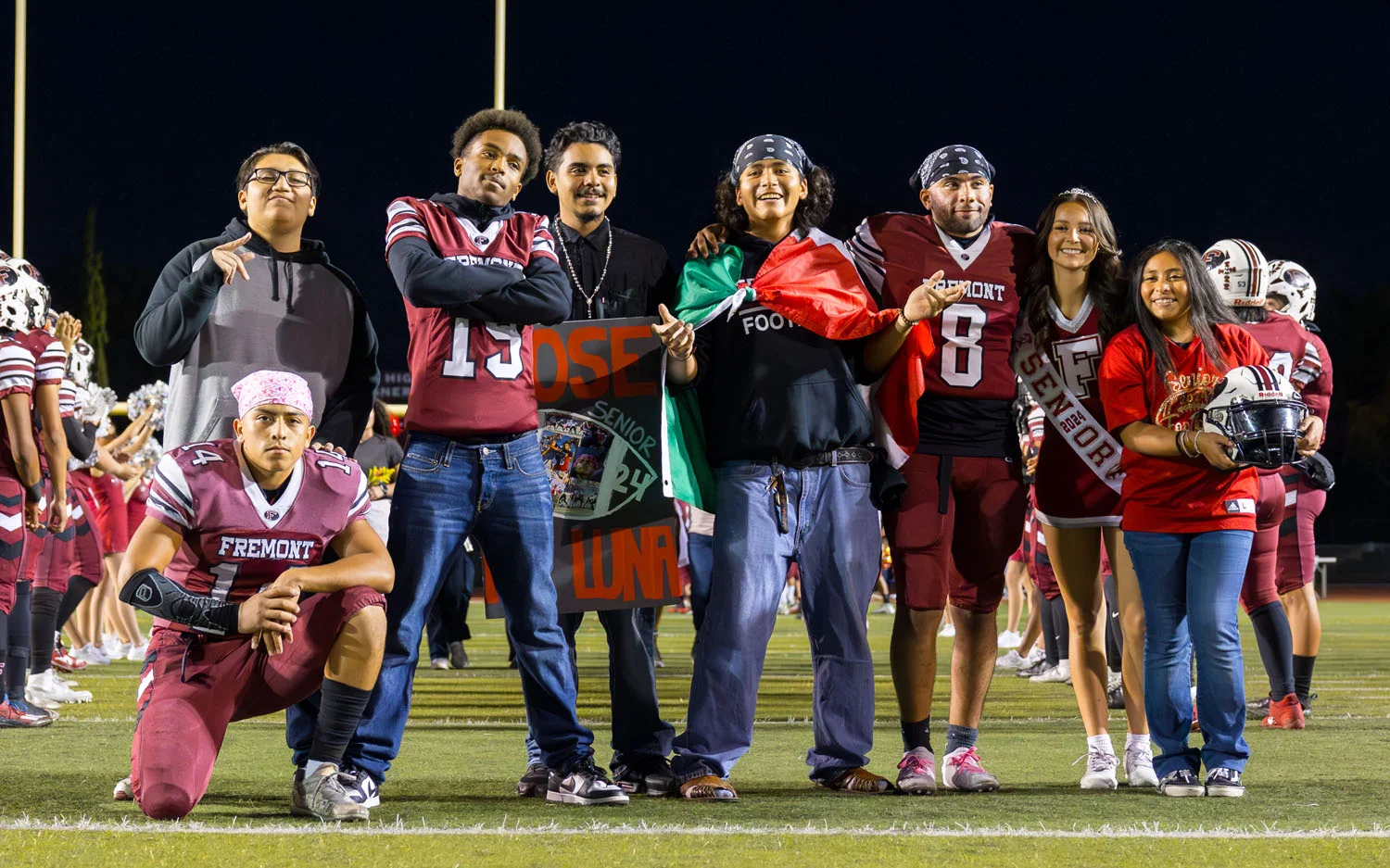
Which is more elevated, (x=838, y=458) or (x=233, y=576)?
(x=838, y=458)

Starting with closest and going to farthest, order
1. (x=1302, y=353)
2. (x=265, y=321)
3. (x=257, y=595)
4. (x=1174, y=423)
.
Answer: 1. (x=257, y=595)
2. (x=265, y=321)
3. (x=1174, y=423)
4. (x=1302, y=353)

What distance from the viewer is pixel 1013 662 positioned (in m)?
10.3

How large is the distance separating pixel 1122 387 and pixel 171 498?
2785 millimetres

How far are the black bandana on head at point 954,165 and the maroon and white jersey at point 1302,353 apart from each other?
1.91 metres

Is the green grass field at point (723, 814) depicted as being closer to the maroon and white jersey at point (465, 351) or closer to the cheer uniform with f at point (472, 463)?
the cheer uniform with f at point (472, 463)

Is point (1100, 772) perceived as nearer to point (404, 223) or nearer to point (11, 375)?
point (404, 223)

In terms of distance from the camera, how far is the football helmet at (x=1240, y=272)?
589 centimetres

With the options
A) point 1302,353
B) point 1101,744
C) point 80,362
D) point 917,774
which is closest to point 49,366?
point 80,362

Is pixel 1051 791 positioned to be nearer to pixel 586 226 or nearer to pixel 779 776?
pixel 779 776

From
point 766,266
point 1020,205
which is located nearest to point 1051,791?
point 766,266

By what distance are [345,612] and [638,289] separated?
142 cm

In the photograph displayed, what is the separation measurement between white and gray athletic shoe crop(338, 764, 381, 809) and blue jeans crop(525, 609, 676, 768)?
0.64 metres

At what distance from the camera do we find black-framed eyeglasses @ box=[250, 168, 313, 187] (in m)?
4.39

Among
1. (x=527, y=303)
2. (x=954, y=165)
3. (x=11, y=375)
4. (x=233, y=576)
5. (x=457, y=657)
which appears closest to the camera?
(x=233, y=576)
